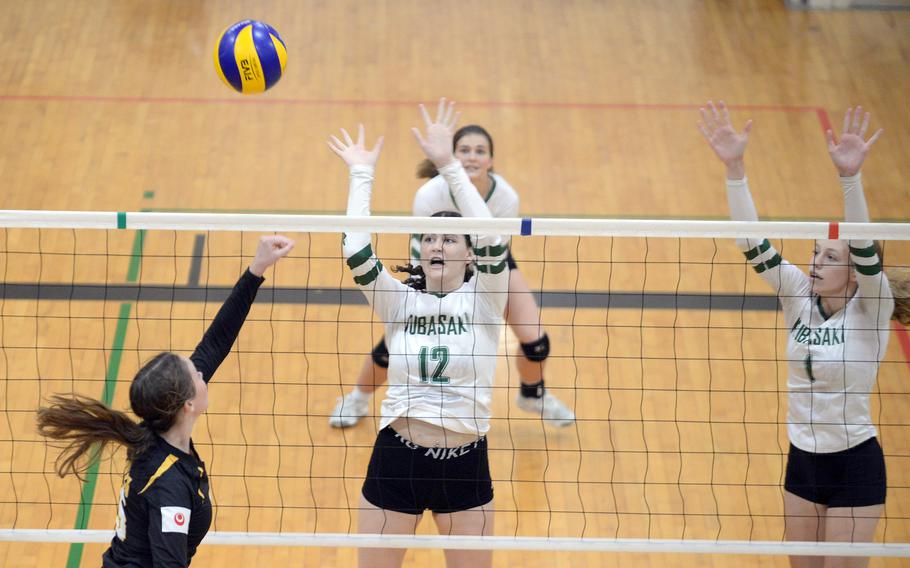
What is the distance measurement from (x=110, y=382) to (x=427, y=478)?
8.20 ft

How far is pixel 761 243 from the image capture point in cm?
405

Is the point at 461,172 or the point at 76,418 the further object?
the point at 461,172

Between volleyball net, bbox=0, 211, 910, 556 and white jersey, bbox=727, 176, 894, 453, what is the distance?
433 millimetres

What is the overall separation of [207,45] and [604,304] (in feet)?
14.3

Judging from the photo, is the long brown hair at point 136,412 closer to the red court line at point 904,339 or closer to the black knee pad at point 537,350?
the black knee pad at point 537,350

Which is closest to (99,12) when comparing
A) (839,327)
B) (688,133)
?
(688,133)

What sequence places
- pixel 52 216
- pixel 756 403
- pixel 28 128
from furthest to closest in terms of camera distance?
1. pixel 28 128
2. pixel 756 403
3. pixel 52 216

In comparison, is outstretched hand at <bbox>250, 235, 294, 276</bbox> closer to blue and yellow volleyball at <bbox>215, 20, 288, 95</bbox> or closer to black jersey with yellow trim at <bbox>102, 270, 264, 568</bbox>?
black jersey with yellow trim at <bbox>102, 270, 264, 568</bbox>

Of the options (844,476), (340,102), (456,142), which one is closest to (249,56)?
(456,142)

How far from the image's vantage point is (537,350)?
5504 millimetres

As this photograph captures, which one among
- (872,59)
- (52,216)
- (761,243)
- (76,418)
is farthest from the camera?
(872,59)

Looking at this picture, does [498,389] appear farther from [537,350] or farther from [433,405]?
[433,405]

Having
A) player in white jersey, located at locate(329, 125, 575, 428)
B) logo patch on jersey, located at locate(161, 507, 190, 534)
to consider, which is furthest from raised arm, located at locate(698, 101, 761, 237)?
logo patch on jersey, located at locate(161, 507, 190, 534)

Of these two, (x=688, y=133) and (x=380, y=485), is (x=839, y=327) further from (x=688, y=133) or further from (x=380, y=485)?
(x=688, y=133)
